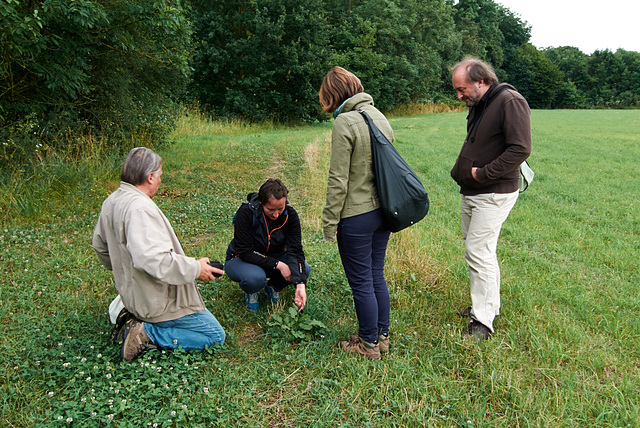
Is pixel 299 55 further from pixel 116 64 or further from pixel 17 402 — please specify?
pixel 17 402

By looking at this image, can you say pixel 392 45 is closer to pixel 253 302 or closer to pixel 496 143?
pixel 496 143

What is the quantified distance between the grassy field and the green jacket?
1.11m

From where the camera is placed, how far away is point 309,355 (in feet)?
10.8

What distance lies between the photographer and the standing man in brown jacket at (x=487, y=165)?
10.7ft

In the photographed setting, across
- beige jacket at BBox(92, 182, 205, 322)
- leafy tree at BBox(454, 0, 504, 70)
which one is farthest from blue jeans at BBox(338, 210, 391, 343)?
leafy tree at BBox(454, 0, 504, 70)

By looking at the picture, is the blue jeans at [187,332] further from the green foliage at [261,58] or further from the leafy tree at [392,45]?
the leafy tree at [392,45]

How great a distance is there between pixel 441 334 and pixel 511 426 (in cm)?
101

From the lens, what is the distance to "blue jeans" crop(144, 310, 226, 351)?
3.15 m

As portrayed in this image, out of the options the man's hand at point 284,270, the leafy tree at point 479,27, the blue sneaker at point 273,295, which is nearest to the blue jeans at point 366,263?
the man's hand at point 284,270

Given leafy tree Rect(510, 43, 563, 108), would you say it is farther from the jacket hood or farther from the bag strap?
the bag strap

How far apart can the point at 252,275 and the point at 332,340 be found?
0.95 metres

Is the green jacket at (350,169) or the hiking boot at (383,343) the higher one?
the green jacket at (350,169)

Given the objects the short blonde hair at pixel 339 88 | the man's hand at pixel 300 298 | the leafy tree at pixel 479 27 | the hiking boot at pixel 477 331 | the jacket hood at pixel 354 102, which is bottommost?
the hiking boot at pixel 477 331

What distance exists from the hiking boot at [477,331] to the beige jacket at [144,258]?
7.20ft
